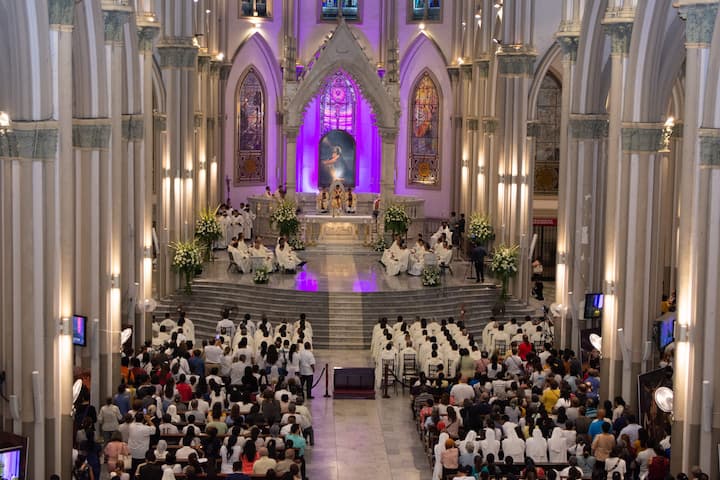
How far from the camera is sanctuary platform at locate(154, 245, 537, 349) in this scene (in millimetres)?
38312

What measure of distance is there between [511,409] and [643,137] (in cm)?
715

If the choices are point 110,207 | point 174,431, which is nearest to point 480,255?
point 110,207

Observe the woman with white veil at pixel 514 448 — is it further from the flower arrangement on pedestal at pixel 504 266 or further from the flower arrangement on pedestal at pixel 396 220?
the flower arrangement on pedestal at pixel 396 220

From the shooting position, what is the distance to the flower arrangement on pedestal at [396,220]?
48625 mm

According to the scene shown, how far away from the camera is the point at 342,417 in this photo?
29.8m

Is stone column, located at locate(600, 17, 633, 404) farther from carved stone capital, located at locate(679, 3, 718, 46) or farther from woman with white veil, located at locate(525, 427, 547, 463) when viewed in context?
carved stone capital, located at locate(679, 3, 718, 46)

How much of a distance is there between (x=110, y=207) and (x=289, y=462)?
9.83 meters

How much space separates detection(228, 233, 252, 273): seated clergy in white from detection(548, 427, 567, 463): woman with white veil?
2089 centimetres

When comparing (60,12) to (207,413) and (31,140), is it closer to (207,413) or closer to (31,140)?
(31,140)

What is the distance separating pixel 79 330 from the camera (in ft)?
88.6

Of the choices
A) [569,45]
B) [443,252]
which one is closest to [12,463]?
[569,45]

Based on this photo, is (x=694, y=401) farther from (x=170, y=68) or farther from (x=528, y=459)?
(x=170, y=68)

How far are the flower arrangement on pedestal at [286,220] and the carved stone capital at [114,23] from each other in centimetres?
1888

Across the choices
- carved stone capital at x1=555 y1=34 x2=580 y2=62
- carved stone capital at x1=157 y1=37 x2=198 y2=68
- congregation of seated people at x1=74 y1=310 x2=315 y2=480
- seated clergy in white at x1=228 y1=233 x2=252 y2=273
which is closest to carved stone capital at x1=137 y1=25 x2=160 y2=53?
carved stone capital at x1=157 y1=37 x2=198 y2=68
